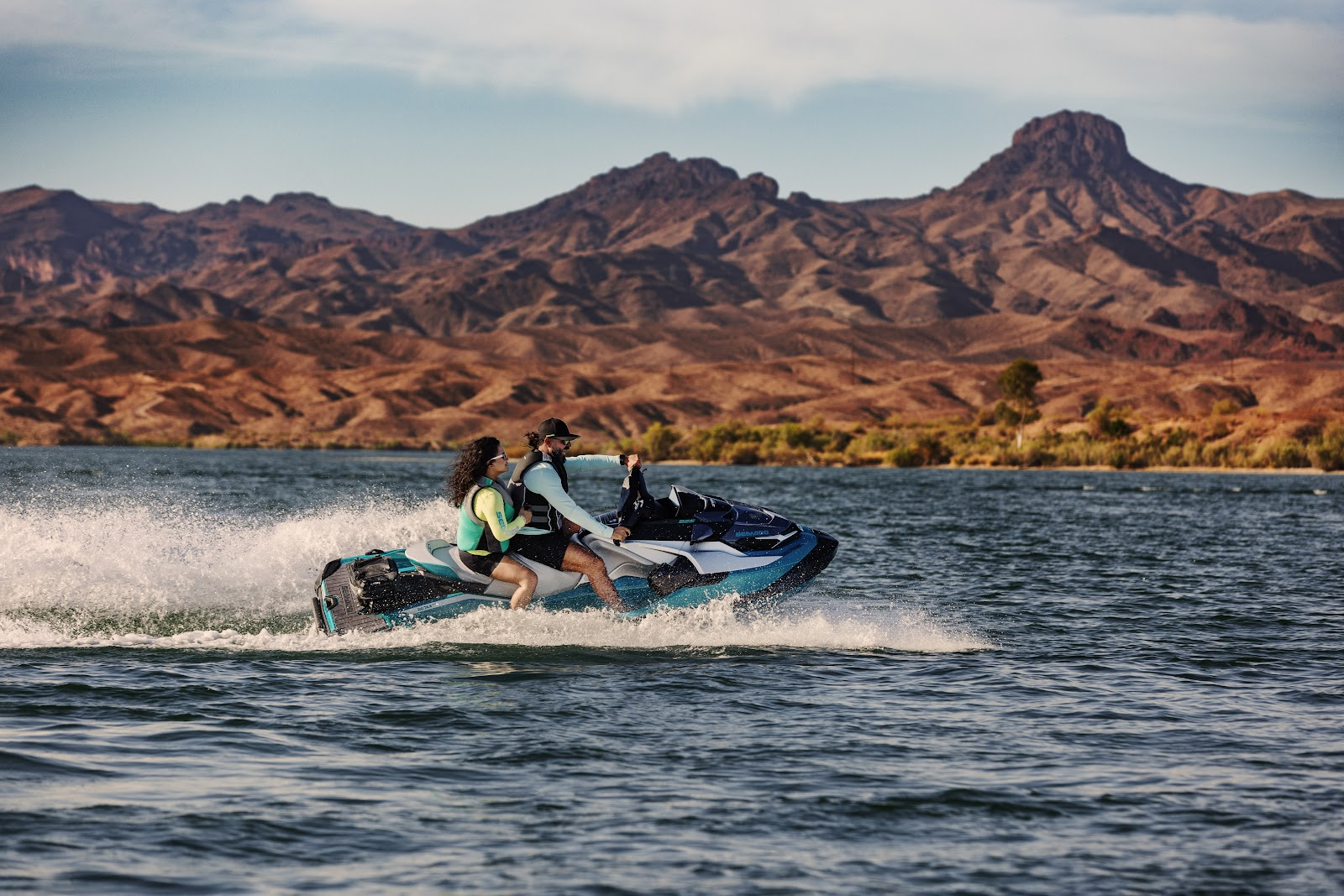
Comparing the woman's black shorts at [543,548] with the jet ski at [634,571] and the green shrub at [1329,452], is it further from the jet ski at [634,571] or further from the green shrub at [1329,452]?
the green shrub at [1329,452]

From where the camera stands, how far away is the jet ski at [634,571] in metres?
13.5

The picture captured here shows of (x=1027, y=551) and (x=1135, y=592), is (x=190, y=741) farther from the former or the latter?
(x=1027, y=551)

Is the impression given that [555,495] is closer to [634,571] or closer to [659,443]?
[634,571]

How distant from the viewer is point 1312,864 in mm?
7867

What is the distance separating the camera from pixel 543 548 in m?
13.4

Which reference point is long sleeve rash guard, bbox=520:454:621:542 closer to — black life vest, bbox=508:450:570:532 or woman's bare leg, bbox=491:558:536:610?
black life vest, bbox=508:450:570:532

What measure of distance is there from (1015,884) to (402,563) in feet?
24.6

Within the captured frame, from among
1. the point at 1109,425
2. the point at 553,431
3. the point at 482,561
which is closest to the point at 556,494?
the point at 553,431

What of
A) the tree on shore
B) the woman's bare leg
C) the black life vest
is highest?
the tree on shore

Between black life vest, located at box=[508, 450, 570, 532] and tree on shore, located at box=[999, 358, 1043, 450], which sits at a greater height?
tree on shore, located at box=[999, 358, 1043, 450]

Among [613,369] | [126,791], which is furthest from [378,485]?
[613,369]

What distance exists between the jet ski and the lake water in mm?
240

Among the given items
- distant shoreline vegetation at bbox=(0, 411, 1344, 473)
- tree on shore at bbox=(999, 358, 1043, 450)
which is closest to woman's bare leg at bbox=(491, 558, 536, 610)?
distant shoreline vegetation at bbox=(0, 411, 1344, 473)

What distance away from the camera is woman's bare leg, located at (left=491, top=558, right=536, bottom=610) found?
43.8 ft
